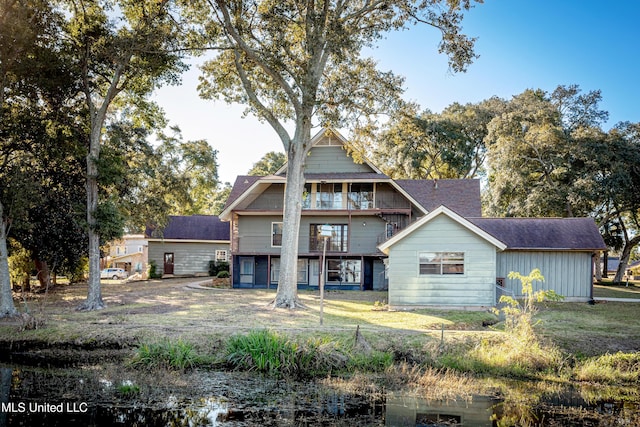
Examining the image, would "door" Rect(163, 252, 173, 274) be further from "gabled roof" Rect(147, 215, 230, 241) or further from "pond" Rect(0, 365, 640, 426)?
"pond" Rect(0, 365, 640, 426)

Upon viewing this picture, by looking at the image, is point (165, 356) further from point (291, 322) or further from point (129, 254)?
point (129, 254)

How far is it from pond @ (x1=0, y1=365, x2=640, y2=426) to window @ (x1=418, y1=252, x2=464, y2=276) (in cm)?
1041

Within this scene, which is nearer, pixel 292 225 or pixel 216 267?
pixel 292 225

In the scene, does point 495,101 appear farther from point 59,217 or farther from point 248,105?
point 59,217

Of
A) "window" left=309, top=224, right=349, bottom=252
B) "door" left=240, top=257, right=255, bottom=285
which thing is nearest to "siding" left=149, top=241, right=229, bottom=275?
"door" left=240, top=257, right=255, bottom=285

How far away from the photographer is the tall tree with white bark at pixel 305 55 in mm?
21625

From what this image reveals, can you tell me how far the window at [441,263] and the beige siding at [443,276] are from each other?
Answer: 0.18 metres

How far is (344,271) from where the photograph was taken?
33469 millimetres

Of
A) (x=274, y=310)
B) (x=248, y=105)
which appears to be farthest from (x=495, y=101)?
(x=274, y=310)

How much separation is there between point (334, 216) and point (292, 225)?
1098 cm

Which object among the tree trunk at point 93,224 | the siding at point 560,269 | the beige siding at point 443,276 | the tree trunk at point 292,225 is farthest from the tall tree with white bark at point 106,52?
the siding at point 560,269

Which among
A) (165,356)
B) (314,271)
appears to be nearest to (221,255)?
(314,271)

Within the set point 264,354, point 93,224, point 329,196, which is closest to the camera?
point 264,354

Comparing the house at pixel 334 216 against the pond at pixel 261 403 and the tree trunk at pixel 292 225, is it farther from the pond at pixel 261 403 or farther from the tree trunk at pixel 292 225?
the pond at pixel 261 403
